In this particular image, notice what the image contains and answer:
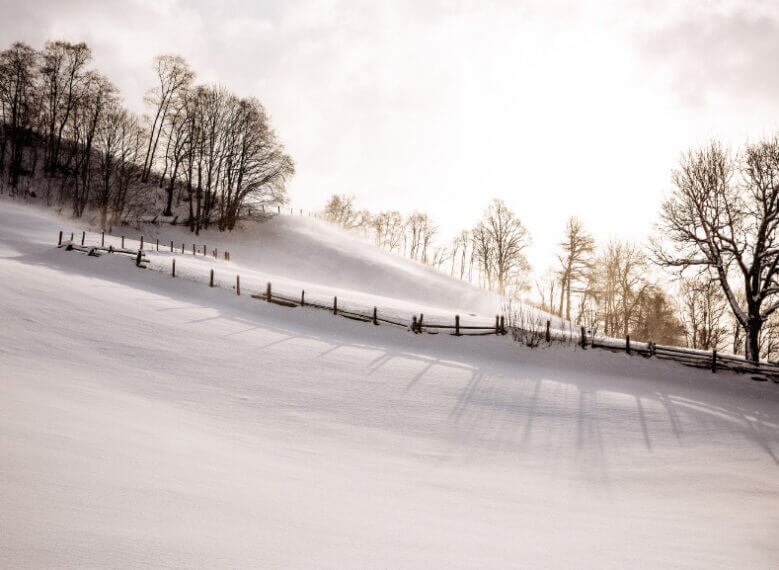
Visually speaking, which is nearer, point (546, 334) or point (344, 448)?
point (344, 448)

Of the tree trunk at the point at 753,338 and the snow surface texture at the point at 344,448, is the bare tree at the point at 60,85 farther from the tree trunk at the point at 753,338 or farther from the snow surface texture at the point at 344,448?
the tree trunk at the point at 753,338

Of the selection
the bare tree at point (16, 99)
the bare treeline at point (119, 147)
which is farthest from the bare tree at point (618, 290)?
the bare tree at point (16, 99)

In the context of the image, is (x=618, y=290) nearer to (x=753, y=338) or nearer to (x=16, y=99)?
(x=753, y=338)

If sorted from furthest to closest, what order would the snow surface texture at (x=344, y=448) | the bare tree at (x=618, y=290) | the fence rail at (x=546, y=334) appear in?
the bare tree at (x=618, y=290)
the fence rail at (x=546, y=334)
the snow surface texture at (x=344, y=448)

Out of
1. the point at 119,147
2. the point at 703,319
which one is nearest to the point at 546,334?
the point at 703,319

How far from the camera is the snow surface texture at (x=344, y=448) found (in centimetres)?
364

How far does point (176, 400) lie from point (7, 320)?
6.47 metres

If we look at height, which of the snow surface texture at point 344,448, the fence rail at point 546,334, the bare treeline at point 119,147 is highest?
the bare treeline at point 119,147

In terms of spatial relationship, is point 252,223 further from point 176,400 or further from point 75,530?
point 75,530

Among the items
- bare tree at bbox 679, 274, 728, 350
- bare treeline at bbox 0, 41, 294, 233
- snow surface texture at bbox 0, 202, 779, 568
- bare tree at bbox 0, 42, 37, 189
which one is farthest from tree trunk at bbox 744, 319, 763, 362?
bare tree at bbox 0, 42, 37, 189

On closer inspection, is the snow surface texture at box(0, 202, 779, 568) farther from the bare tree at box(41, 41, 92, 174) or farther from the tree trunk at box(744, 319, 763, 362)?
the bare tree at box(41, 41, 92, 174)

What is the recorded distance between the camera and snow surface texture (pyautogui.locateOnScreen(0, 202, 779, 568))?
11.9ft

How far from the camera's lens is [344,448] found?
25.5 ft

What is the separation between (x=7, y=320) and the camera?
1056 centimetres
